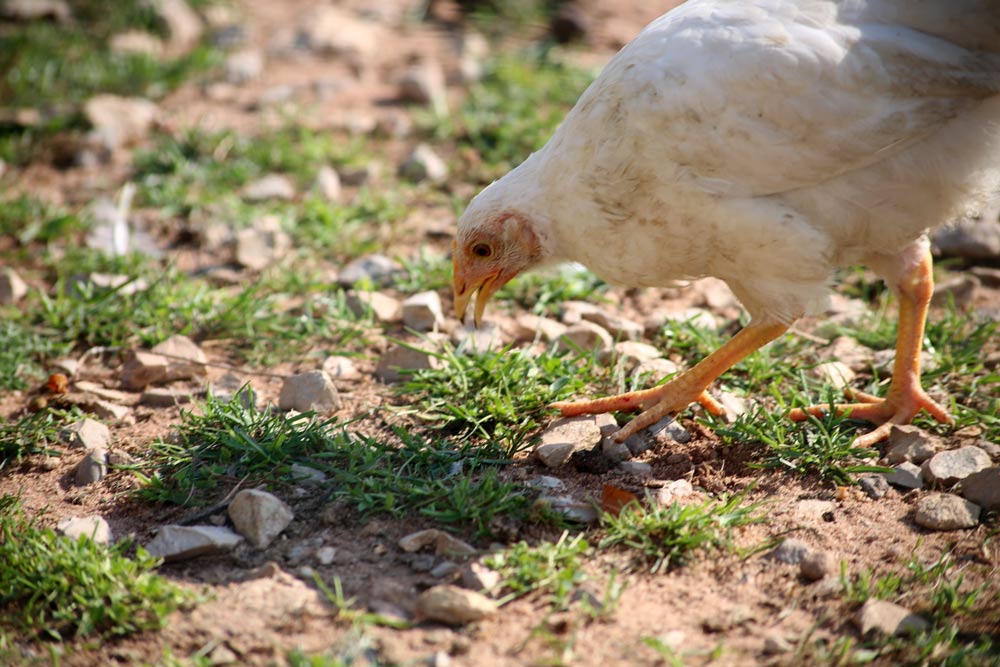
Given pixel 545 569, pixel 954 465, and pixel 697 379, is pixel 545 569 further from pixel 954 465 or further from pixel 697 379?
pixel 954 465

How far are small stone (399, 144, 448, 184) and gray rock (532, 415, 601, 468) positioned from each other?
2459 mm

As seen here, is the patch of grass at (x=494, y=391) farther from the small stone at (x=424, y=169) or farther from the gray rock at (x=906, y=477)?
the small stone at (x=424, y=169)

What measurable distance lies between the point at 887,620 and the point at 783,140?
1.49 m

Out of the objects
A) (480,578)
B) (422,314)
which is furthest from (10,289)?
(480,578)

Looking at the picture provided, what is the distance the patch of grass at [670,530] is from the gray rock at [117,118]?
4.54 meters

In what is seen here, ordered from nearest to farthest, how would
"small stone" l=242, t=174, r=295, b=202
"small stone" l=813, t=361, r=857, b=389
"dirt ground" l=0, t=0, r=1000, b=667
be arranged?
"dirt ground" l=0, t=0, r=1000, b=667 → "small stone" l=813, t=361, r=857, b=389 → "small stone" l=242, t=174, r=295, b=202

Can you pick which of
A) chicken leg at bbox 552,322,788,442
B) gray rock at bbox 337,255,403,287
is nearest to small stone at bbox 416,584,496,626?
chicken leg at bbox 552,322,788,442

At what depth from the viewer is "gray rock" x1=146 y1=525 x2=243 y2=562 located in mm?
2805

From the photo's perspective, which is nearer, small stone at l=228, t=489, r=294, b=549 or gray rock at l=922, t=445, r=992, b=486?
small stone at l=228, t=489, r=294, b=549

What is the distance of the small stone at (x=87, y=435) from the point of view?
11.4 feet

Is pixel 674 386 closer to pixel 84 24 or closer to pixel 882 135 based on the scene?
pixel 882 135

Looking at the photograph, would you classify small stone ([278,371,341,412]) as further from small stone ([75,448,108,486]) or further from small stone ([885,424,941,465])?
small stone ([885,424,941,465])

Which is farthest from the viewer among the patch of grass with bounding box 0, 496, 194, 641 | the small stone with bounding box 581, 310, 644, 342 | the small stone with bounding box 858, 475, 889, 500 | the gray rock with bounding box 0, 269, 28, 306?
the gray rock with bounding box 0, 269, 28, 306

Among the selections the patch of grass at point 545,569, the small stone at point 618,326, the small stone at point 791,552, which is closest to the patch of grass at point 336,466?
the patch of grass at point 545,569
